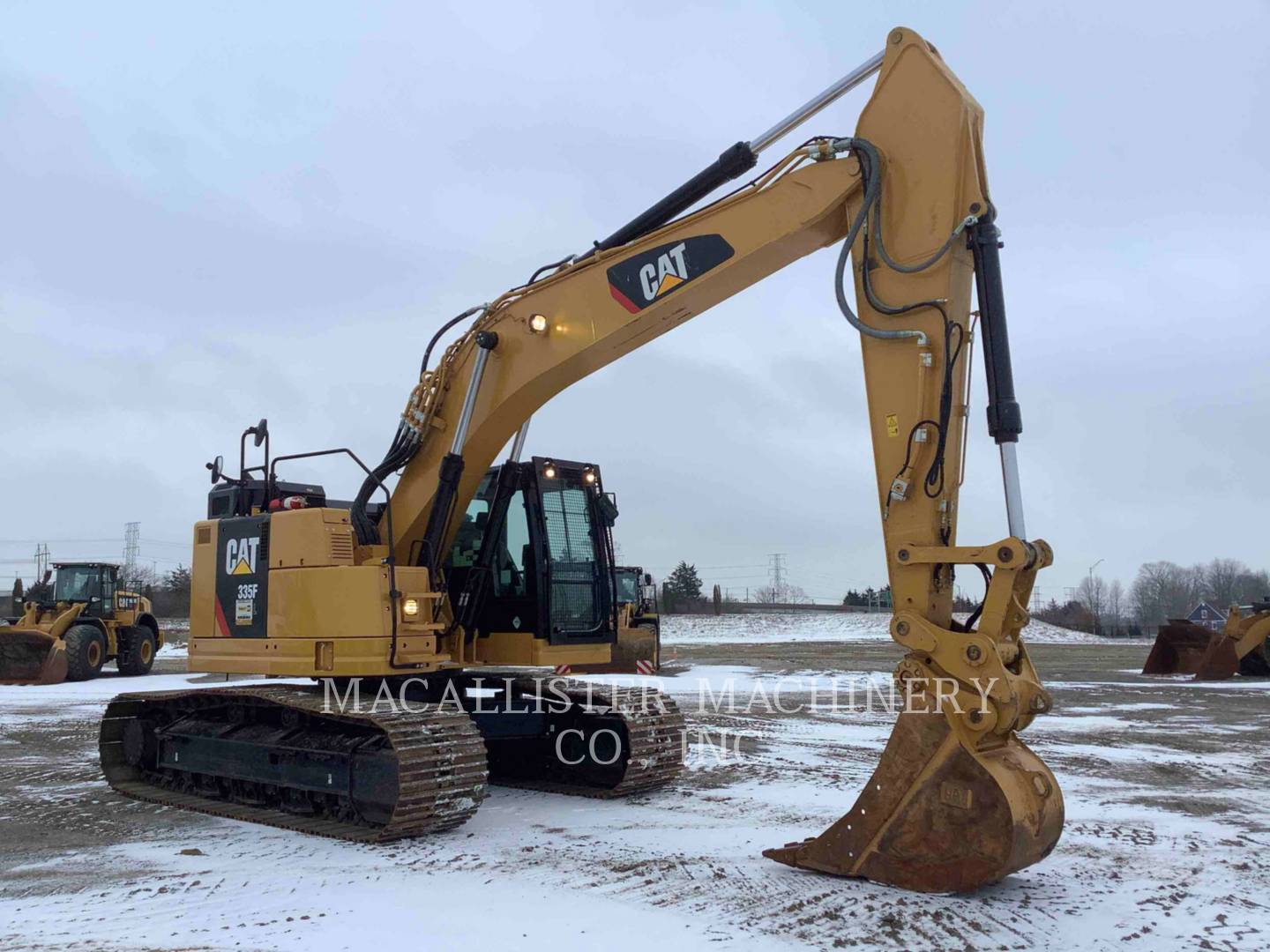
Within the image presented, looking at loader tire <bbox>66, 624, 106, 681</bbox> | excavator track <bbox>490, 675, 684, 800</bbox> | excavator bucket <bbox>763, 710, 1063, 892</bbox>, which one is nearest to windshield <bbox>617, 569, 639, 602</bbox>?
loader tire <bbox>66, 624, 106, 681</bbox>

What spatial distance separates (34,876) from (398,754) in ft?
7.08

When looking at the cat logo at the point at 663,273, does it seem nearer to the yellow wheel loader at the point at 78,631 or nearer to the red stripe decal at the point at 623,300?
the red stripe decal at the point at 623,300

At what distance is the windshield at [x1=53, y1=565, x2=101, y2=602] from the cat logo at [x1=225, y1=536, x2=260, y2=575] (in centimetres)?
1580

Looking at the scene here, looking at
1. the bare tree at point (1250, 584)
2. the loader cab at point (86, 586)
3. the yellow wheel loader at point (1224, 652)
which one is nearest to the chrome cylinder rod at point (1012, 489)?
the yellow wheel loader at point (1224, 652)

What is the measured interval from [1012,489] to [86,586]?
850 inches

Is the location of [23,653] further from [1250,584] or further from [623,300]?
[1250,584]

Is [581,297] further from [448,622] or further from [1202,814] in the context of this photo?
[1202,814]

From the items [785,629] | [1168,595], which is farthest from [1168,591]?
[785,629]

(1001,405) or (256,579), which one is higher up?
(1001,405)

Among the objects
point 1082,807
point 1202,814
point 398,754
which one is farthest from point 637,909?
point 1202,814

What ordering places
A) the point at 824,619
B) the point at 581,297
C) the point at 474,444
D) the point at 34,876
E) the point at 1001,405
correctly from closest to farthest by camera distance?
the point at 1001,405 < the point at 34,876 < the point at 581,297 < the point at 474,444 < the point at 824,619

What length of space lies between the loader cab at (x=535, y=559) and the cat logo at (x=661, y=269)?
1.83 m

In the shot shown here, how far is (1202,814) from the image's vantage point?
26.4 ft

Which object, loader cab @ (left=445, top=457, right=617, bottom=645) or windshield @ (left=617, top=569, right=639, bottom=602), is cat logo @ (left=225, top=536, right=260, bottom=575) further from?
windshield @ (left=617, top=569, right=639, bottom=602)
